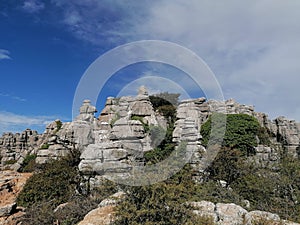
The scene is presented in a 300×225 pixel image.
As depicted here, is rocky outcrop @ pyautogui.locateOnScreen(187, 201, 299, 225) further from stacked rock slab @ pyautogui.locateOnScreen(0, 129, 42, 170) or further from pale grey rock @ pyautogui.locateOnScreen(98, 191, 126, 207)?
stacked rock slab @ pyautogui.locateOnScreen(0, 129, 42, 170)

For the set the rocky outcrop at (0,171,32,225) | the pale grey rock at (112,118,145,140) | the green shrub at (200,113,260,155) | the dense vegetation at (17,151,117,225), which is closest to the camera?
the dense vegetation at (17,151,117,225)

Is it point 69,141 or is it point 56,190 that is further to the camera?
point 69,141

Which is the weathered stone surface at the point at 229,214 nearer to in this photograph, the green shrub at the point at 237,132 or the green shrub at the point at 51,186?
the green shrub at the point at 51,186

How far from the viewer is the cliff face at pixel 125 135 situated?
1423cm

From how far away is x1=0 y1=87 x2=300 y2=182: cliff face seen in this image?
560 inches

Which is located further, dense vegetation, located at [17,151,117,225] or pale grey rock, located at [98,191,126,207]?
dense vegetation, located at [17,151,117,225]

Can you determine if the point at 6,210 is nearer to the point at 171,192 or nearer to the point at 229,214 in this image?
the point at 171,192

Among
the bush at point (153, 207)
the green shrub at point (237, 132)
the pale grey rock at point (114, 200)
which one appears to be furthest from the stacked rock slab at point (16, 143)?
the bush at point (153, 207)

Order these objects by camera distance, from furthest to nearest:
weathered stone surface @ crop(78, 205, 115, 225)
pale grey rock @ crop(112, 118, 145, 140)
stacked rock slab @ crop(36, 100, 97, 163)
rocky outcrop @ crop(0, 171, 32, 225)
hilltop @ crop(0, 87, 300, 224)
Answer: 1. stacked rock slab @ crop(36, 100, 97, 163)
2. pale grey rock @ crop(112, 118, 145, 140)
3. rocky outcrop @ crop(0, 171, 32, 225)
4. hilltop @ crop(0, 87, 300, 224)
5. weathered stone surface @ crop(78, 205, 115, 225)

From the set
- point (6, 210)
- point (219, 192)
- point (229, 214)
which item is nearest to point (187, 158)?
point (219, 192)

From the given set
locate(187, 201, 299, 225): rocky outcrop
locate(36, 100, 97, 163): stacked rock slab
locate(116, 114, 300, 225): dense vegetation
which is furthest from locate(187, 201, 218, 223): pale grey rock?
locate(36, 100, 97, 163): stacked rock slab

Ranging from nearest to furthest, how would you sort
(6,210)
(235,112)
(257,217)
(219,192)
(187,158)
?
1. (257,217)
2. (219,192)
3. (6,210)
4. (187,158)
5. (235,112)

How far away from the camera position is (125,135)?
51.6ft

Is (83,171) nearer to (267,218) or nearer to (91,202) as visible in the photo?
(91,202)
